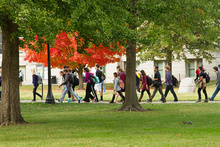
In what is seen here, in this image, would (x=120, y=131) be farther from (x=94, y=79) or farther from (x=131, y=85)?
(x=94, y=79)

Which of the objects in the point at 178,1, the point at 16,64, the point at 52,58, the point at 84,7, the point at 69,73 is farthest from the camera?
the point at 52,58

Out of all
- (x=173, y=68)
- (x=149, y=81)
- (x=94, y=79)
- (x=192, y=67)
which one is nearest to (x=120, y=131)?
(x=149, y=81)

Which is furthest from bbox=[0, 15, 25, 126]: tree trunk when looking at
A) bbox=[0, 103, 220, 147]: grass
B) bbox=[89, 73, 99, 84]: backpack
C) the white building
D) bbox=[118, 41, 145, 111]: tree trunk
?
the white building

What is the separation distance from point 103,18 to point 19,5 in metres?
2.29

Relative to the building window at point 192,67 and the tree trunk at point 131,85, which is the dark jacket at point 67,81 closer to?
the tree trunk at point 131,85

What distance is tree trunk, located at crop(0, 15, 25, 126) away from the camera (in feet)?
36.8

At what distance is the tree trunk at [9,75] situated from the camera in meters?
11.2

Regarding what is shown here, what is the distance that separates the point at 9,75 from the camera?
11.2 m

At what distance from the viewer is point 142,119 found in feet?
41.1

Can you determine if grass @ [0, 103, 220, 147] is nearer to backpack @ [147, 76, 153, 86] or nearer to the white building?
backpack @ [147, 76, 153, 86]

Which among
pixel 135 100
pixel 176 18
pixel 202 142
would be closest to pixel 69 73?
pixel 135 100

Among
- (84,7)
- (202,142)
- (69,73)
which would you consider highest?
(84,7)

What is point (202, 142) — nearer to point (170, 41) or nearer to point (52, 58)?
point (170, 41)

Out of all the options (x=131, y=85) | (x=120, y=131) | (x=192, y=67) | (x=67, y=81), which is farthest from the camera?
(x=192, y=67)
